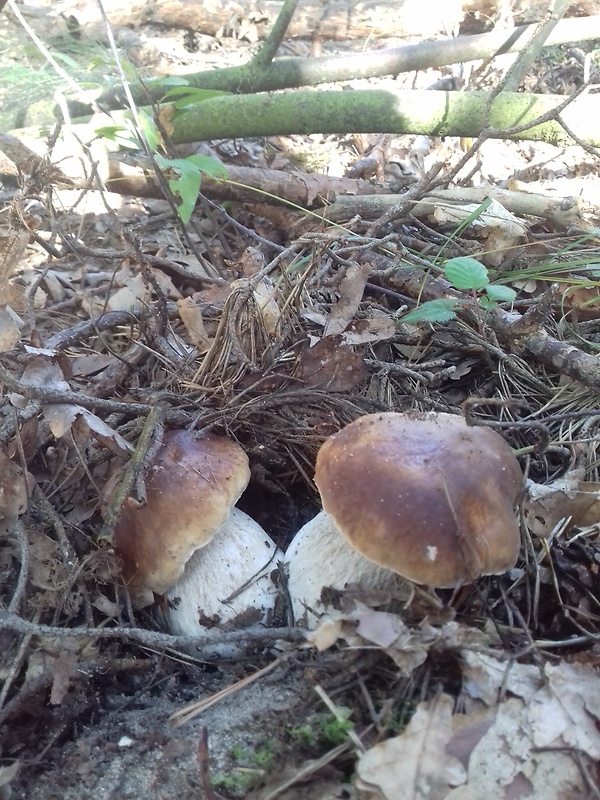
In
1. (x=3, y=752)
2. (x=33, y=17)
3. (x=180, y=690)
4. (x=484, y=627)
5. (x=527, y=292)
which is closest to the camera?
(x=3, y=752)

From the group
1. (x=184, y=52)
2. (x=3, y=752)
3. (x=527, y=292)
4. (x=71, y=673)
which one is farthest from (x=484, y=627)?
(x=184, y=52)

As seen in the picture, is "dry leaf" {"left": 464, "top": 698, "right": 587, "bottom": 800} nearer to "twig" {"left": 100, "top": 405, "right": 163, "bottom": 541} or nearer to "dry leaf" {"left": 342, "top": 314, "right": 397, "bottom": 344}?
"twig" {"left": 100, "top": 405, "right": 163, "bottom": 541}

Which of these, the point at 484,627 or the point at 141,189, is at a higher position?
the point at 141,189

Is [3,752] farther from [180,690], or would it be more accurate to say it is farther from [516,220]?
[516,220]

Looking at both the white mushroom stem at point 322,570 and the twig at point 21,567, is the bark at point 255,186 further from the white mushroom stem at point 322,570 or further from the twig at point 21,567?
the twig at point 21,567

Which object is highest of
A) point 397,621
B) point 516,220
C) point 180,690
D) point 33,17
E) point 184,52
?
point 33,17

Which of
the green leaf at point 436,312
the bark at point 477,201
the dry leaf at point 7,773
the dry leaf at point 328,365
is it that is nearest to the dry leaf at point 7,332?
the dry leaf at point 328,365

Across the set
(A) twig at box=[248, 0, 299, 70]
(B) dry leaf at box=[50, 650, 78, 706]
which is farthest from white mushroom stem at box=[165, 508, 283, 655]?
(A) twig at box=[248, 0, 299, 70]
